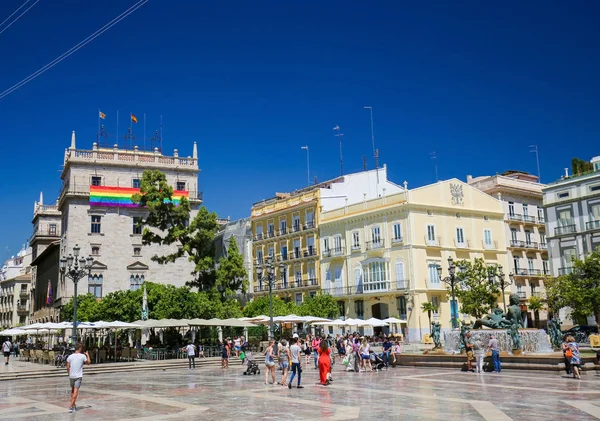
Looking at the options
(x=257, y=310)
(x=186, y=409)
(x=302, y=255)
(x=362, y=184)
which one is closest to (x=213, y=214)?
(x=257, y=310)

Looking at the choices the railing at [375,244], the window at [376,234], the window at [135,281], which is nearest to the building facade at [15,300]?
the window at [135,281]

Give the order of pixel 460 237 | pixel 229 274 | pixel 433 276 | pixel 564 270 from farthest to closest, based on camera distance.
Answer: pixel 460 237 → pixel 433 276 → pixel 564 270 → pixel 229 274

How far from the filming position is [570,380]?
704 inches

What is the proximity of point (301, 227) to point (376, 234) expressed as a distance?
29.4 ft

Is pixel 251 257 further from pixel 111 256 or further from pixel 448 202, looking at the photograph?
pixel 448 202

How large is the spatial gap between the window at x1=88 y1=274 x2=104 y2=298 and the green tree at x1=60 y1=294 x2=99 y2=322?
202 centimetres

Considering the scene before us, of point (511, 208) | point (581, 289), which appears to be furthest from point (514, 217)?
point (581, 289)

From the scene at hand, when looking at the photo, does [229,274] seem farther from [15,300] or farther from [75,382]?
[15,300]

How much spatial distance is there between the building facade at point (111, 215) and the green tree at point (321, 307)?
A: 14.1 metres

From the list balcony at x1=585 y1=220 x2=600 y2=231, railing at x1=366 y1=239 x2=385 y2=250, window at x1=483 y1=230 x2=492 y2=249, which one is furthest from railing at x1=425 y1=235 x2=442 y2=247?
balcony at x1=585 y1=220 x2=600 y2=231

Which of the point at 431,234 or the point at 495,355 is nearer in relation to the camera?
the point at 495,355

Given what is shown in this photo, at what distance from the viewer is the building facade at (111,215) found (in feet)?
184

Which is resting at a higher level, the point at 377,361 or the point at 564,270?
the point at 564,270

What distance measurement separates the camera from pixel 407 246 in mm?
49812
